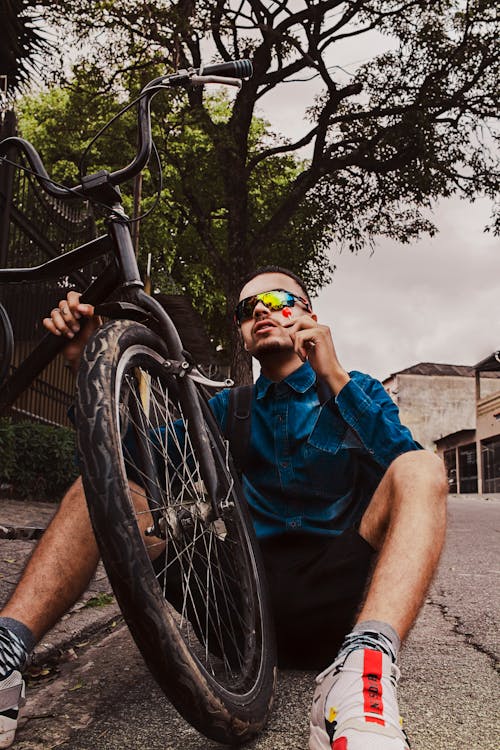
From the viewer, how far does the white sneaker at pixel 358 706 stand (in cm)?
138

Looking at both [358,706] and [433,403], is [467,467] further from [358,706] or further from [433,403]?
[358,706]

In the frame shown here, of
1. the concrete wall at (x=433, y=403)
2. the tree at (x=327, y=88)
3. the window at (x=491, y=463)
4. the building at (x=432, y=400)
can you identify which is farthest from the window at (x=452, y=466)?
the tree at (x=327, y=88)

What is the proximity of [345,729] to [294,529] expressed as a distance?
0.89 metres

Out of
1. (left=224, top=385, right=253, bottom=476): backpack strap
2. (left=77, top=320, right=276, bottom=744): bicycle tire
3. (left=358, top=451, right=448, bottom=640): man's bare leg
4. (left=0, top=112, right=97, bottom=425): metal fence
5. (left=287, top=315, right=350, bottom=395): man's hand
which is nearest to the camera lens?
(left=77, top=320, right=276, bottom=744): bicycle tire

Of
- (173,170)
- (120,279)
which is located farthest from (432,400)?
(120,279)

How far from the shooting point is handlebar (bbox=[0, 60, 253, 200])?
2041 mm

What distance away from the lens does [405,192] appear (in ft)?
50.6

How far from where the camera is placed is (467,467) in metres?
44.3

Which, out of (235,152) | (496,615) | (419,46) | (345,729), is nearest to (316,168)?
(235,152)

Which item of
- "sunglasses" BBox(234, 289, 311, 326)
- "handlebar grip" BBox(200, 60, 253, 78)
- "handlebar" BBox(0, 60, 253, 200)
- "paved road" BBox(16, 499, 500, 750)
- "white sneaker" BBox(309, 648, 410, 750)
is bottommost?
"paved road" BBox(16, 499, 500, 750)

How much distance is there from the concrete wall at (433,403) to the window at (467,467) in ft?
31.9

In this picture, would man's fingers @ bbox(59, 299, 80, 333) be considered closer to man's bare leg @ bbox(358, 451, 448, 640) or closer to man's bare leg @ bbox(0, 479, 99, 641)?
man's bare leg @ bbox(0, 479, 99, 641)

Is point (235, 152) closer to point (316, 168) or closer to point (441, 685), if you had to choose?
point (316, 168)

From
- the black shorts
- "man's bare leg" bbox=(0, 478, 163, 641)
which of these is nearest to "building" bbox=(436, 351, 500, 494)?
the black shorts
